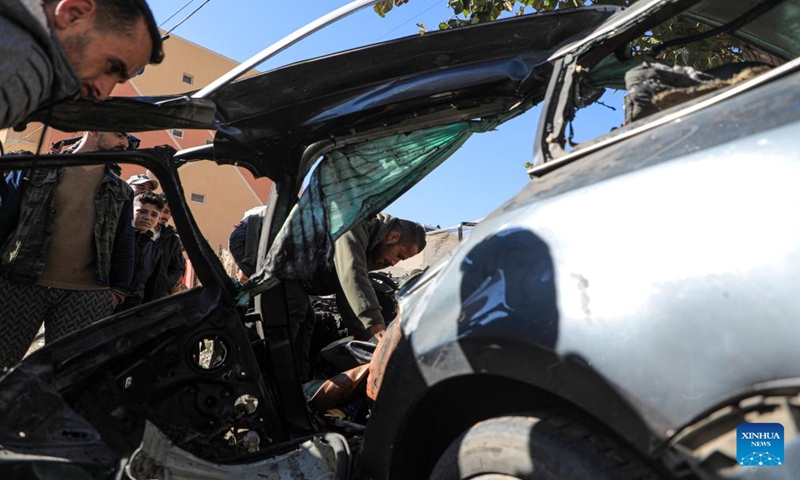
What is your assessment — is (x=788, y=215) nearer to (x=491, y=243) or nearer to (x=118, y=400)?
(x=491, y=243)

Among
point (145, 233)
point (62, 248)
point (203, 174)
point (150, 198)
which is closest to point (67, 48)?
point (62, 248)

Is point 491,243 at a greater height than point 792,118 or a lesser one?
lesser

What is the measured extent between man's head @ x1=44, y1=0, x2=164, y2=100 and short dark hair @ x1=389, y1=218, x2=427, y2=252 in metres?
2.62

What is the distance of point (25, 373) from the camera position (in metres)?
1.96

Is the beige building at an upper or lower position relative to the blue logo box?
upper

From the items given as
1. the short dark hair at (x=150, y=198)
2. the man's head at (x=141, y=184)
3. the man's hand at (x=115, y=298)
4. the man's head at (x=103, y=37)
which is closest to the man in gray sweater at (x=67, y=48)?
the man's head at (x=103, y=37)

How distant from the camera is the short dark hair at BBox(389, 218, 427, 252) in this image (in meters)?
4.05

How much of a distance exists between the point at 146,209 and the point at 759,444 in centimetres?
425

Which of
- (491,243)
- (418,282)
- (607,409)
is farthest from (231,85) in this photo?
(607,409)

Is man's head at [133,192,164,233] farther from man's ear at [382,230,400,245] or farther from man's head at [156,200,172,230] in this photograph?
Answer: man's ear at [382,230,400,245]

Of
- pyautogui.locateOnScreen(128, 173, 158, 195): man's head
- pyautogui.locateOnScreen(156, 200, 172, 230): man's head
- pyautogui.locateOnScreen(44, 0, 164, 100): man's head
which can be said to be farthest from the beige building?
pyautogui.locateOnScreen(44, 0, 164, 100): man's head

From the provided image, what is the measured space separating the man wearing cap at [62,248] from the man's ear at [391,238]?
161 centimetres

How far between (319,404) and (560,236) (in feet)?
5.68

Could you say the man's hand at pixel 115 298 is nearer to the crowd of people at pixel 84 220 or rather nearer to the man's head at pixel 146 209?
the crowd of people at pixel 84 220
